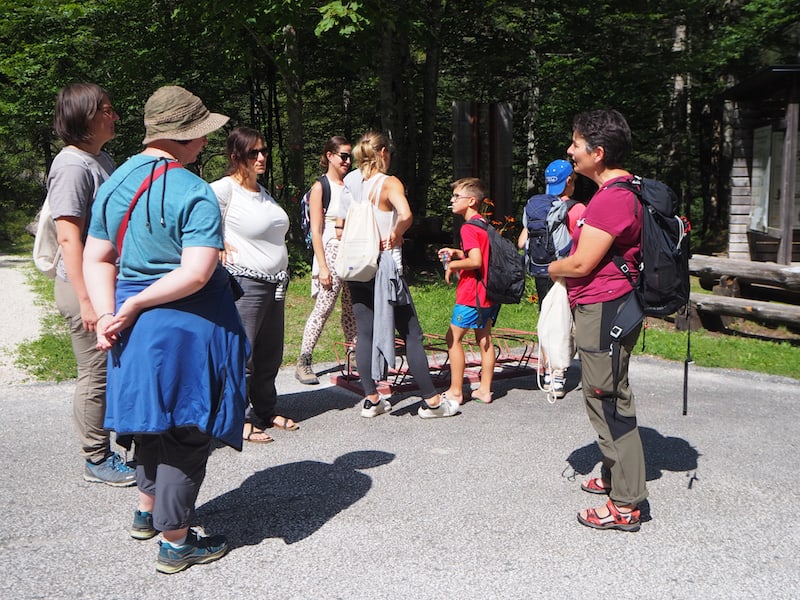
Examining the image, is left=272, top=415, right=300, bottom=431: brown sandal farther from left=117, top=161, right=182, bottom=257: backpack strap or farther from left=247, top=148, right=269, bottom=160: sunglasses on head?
left=117, top=161, right=182, bottom=257: backpack strap

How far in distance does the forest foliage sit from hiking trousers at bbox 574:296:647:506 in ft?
33.4

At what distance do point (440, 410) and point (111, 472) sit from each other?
221 centimetres

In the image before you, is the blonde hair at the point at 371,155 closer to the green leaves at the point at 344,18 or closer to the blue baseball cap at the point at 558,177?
the blue baseball cap at the point at 558,177

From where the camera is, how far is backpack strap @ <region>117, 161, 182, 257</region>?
309 centimetres

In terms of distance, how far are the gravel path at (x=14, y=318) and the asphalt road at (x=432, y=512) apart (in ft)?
4.19

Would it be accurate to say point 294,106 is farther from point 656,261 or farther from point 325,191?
point 656,261

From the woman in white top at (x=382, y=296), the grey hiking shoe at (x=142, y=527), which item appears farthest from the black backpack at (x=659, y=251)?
the grey hiking shoe at (x=142, y=527)

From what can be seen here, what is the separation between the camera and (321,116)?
79.3 ft

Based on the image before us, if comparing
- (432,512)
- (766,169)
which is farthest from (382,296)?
(766,169)

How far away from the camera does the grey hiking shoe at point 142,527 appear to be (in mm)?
3615

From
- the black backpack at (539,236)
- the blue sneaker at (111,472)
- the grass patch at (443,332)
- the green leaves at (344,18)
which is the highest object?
the green leaves at (344,18)

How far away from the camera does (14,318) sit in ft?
32.3

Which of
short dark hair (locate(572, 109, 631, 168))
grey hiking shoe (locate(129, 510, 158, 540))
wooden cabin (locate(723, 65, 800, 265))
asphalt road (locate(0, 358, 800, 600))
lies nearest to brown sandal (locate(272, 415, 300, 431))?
asphalt road (locate(0, 358, 800, 600))

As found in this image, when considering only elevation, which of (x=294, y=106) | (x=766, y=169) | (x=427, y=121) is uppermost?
(x=294, y=106)
